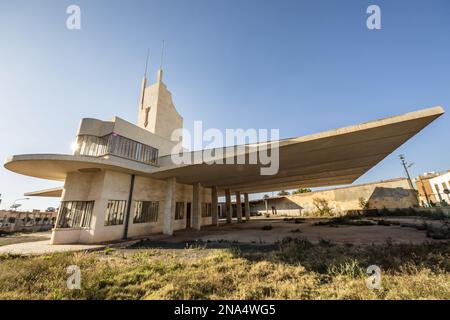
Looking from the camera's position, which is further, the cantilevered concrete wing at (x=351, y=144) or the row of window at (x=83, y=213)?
the row of window at (x=83, y=213)

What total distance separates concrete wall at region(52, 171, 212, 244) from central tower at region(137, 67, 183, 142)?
6649 mm

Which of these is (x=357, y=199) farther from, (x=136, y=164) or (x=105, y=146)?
(x=105, y=146)

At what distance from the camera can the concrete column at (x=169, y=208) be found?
47.3 feet

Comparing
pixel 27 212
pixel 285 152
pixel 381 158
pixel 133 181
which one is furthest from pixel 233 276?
pixel 27 212

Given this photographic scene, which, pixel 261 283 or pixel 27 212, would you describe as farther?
pixel 27 212

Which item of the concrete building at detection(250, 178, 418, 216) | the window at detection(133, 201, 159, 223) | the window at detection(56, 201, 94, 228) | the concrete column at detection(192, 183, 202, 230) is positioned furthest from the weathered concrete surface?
the concrete building at detection(250, 178, 418, 216)

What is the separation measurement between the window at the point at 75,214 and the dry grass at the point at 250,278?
6765mm

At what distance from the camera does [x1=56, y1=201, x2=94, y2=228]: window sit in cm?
1198

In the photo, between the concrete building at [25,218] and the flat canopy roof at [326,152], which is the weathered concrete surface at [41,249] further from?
the concrete building at [25,218]

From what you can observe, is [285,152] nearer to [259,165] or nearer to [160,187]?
[259,165]

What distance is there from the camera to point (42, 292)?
154 inches

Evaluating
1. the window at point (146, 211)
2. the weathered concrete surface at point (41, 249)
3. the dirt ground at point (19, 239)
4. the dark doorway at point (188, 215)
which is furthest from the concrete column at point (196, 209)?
the dirt ground at point (19, 239)
